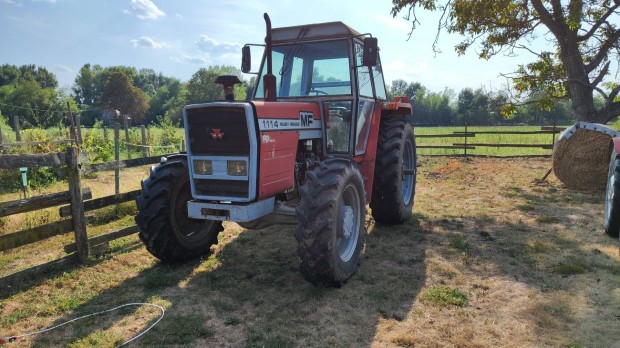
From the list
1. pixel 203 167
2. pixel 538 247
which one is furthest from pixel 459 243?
pixel 203 167

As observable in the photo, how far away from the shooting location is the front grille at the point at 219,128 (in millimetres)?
3740

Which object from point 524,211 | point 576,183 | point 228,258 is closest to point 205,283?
point 228,258

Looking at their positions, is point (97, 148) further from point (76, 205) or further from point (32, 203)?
point (32, 203)

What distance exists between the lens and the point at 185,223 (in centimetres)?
469

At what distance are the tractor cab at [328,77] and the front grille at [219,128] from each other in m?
1.03

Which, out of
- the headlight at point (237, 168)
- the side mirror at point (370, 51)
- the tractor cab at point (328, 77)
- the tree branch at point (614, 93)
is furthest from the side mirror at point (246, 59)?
the tree branch at point (614, 93)

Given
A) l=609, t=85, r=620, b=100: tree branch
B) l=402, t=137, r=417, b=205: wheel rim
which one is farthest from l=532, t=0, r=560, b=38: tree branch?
l=402, t=137, r=417, b=205: wheel rim

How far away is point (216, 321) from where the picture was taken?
11.1 feet

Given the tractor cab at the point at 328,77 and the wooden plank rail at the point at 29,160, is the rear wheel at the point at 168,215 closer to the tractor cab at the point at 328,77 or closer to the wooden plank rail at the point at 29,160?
the wooden plank rail at the point at 29,160

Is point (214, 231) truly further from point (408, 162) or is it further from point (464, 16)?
point (464, 16)

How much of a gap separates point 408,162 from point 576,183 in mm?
4466

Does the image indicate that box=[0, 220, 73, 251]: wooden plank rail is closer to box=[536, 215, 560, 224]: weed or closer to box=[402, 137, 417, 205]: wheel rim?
box=[402, 137, 417, 205]: wheel rim

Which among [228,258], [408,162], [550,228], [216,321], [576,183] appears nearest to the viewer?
[216,321]

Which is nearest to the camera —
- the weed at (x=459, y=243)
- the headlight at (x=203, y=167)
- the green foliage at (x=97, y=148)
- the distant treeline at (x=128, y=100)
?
the headlight at (x=203, y=167)
